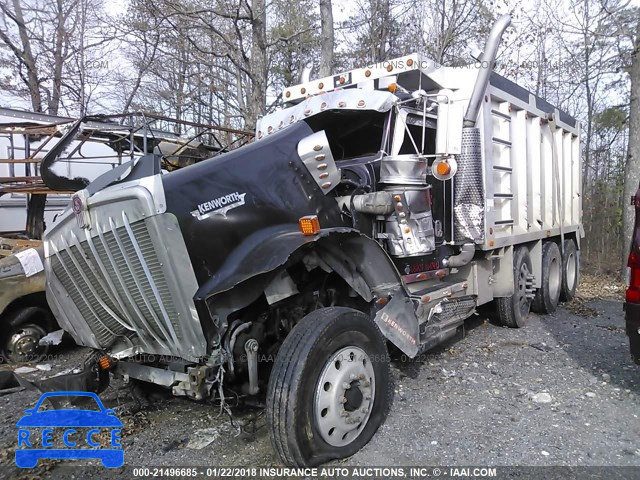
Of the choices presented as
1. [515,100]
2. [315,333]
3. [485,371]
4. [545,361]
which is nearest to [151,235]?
[315,333]

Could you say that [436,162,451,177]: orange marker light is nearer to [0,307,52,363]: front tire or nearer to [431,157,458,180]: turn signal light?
[431,157,458,180]: turn signal light

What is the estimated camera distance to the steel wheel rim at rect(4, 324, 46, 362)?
5582mm

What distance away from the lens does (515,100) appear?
615 cm

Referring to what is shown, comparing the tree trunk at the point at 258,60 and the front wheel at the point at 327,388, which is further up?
the tree trunk at the point at 258,60

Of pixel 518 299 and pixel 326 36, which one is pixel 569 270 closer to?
pixel 518 299

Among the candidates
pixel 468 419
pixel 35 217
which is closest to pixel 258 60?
pixel 35 217

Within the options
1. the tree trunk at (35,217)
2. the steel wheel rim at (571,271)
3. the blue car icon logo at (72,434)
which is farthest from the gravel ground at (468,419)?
the steel wheel rim at (571,271)

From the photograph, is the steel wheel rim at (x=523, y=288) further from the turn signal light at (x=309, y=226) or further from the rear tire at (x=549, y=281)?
the turn signal light at (x=309, y=226)

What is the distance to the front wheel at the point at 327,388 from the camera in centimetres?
290

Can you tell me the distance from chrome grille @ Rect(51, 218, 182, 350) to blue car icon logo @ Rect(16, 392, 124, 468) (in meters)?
0.61

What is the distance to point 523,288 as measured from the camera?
6.70 metres

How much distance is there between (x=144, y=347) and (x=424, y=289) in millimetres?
2547

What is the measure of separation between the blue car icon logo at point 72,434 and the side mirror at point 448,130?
11.1 feet

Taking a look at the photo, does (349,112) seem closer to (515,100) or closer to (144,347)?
(144,347)
